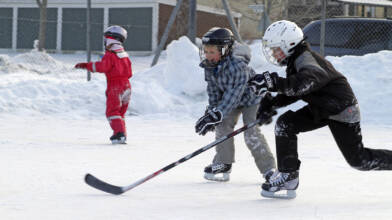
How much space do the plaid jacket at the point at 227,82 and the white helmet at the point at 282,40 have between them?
43 centimetres

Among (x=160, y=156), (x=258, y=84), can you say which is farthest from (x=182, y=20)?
(x=258, y=84)

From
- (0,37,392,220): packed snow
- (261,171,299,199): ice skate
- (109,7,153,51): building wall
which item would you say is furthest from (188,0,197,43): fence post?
(109,7,153,51): building wall

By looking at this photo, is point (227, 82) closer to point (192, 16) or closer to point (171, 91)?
point (171, 91)

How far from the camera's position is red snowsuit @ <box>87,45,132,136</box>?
283 inches

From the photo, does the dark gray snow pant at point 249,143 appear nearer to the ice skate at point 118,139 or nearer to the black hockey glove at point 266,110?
the black hockey glove at point 266,110

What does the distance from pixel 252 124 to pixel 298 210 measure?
77 cm

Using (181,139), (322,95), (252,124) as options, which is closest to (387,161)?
(322,95)

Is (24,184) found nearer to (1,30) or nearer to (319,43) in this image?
(319,43)

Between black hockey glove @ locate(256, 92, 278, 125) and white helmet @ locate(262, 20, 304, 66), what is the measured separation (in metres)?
0.36

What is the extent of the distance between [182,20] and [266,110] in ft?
Result: 50.4

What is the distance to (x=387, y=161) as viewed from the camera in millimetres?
4039

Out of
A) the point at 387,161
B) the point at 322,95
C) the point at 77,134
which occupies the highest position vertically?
the point at 322,95

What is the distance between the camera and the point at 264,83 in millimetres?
3805

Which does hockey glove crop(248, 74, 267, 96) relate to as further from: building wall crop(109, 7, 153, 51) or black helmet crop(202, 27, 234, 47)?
building wall crop(109, 7, 153, 51)
